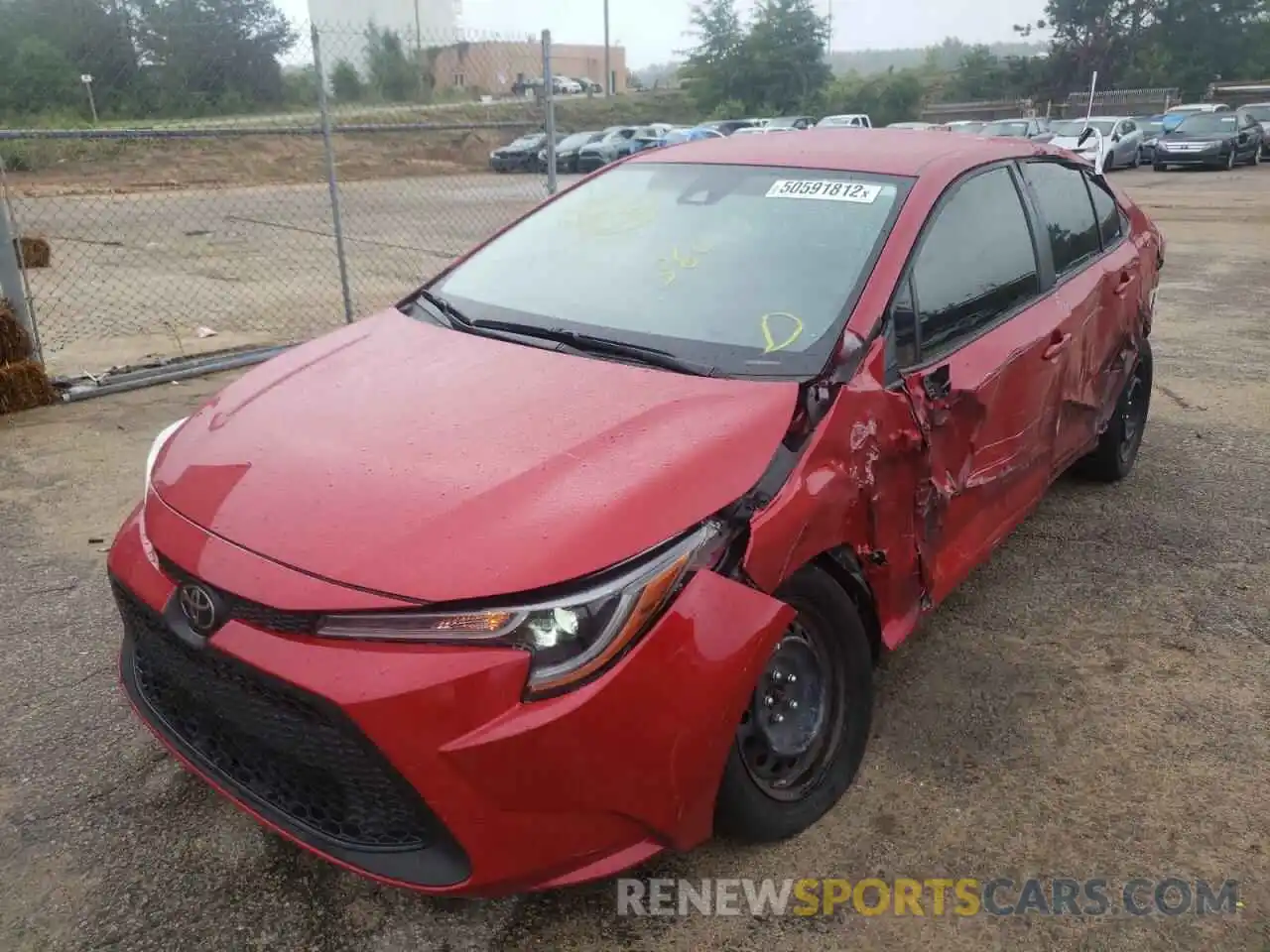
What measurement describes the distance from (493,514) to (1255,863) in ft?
6.88

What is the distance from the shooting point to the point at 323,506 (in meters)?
2.13

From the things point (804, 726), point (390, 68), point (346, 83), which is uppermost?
point (390, 68)

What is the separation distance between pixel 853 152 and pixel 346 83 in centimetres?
575

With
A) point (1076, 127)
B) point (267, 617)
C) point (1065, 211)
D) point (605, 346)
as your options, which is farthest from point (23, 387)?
point (1076, 127)

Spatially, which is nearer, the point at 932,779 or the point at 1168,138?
the point at 932,779

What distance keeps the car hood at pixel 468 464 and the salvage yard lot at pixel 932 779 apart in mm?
883

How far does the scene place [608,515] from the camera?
6.73ft

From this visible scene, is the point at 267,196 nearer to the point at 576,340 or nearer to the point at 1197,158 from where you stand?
the point at 576,340

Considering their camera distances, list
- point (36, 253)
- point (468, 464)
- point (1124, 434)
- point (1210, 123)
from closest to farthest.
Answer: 1. point (468, 464)
2. point (1124, 434)
3. point (36, 253)
4. point (1210, 123)

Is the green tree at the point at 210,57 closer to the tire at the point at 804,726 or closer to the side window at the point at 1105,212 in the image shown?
the side window at the point at 1105,212

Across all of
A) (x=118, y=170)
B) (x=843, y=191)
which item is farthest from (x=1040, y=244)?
(x=118, y=170)

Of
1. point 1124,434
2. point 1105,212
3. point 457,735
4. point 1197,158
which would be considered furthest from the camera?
point 1197,158

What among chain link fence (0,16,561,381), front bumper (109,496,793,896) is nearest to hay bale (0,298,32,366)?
chain link fence (0,16,561,381)

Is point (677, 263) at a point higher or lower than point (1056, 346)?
higher
